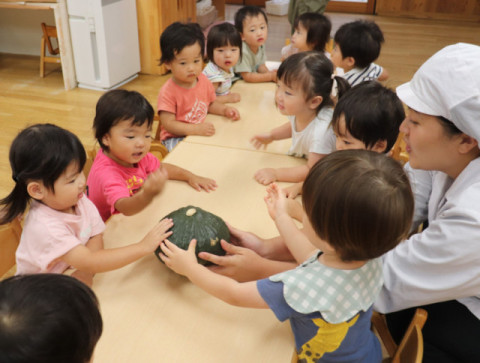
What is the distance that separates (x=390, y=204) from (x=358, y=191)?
0.07 m

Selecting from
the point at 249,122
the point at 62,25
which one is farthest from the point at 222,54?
the point at 62,25

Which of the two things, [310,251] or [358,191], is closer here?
[358,191]

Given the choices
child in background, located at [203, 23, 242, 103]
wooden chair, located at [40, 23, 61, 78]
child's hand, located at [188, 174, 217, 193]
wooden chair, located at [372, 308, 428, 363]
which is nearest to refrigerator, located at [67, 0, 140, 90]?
wooden chair, located at [40, 23, 61, 78]

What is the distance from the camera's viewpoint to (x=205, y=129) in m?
2.15

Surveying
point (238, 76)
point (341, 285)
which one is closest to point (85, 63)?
point (238, 76)

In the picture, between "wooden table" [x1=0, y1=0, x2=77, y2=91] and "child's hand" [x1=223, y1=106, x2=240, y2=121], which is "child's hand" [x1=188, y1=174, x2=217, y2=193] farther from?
"wooden table" [x1=0, y1=0, x2=77, y2=91]

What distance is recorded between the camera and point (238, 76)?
293cm

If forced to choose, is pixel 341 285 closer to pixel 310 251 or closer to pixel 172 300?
pixel 310 251

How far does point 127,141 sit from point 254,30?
1.72m

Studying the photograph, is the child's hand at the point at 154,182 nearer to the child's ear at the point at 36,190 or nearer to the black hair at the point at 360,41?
the child's ear at the point at 36,190

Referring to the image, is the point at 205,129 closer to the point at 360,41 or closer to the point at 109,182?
the point at 109,182

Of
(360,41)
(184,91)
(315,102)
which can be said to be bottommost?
(184,91)

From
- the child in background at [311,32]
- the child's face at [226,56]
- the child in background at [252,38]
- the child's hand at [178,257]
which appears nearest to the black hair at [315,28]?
the child in background at [311,32]

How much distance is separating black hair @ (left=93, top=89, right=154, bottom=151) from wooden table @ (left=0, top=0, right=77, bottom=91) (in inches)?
114
